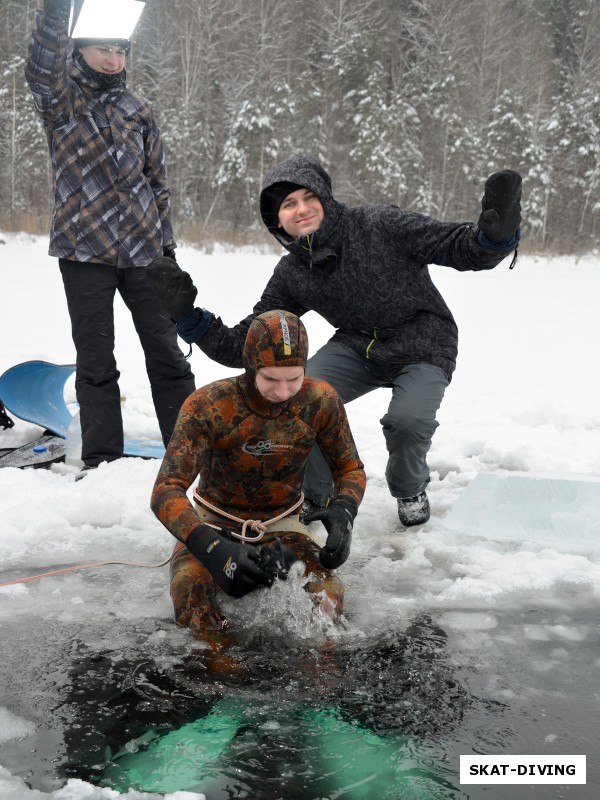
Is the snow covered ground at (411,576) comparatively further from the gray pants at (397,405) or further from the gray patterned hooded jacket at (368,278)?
the gray patterned hooded jacket at (368,278)

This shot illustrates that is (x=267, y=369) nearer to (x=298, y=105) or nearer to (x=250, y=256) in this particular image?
(x=250, y=256)

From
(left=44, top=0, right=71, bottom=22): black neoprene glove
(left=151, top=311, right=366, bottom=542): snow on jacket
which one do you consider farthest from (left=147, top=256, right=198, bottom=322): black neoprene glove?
(left=44, top=0, right=71, bottom=22): black neoprene glove

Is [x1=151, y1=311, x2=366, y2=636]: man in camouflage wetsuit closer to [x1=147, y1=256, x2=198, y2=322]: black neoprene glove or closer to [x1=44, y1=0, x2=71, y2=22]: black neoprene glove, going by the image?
[x1=147, y1=256, x2=198, y2=322]: black neoprene glove

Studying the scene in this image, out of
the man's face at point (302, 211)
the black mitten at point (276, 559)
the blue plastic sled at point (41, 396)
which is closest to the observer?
the black mitten at point (276, 559)

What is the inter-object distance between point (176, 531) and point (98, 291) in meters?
1.88

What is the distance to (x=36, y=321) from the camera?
9164 mm

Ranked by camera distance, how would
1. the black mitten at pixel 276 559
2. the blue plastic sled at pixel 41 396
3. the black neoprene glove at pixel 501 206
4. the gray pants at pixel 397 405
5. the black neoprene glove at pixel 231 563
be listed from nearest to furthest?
the black neoprene glove at pixel 231 563 → the black mitten at pixel 276 559 → the black neoprene glove at pixel 501 206 → the gray pants at pixel 397 405 → the blue plastic sled at pixel 41 396

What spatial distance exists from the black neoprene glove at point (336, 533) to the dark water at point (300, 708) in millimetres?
227

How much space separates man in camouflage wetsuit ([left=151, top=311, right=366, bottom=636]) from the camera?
2602 mm

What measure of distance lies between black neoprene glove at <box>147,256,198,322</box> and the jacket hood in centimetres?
55

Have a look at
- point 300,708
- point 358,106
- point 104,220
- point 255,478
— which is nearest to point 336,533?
point 255,478

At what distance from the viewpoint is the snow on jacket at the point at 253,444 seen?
2.67 m

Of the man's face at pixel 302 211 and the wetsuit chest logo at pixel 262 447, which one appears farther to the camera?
the man's face at pixel 302 211

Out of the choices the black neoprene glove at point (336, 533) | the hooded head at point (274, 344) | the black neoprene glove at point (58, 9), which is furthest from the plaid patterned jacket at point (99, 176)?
the black neoprene glove at point (336, 533)
